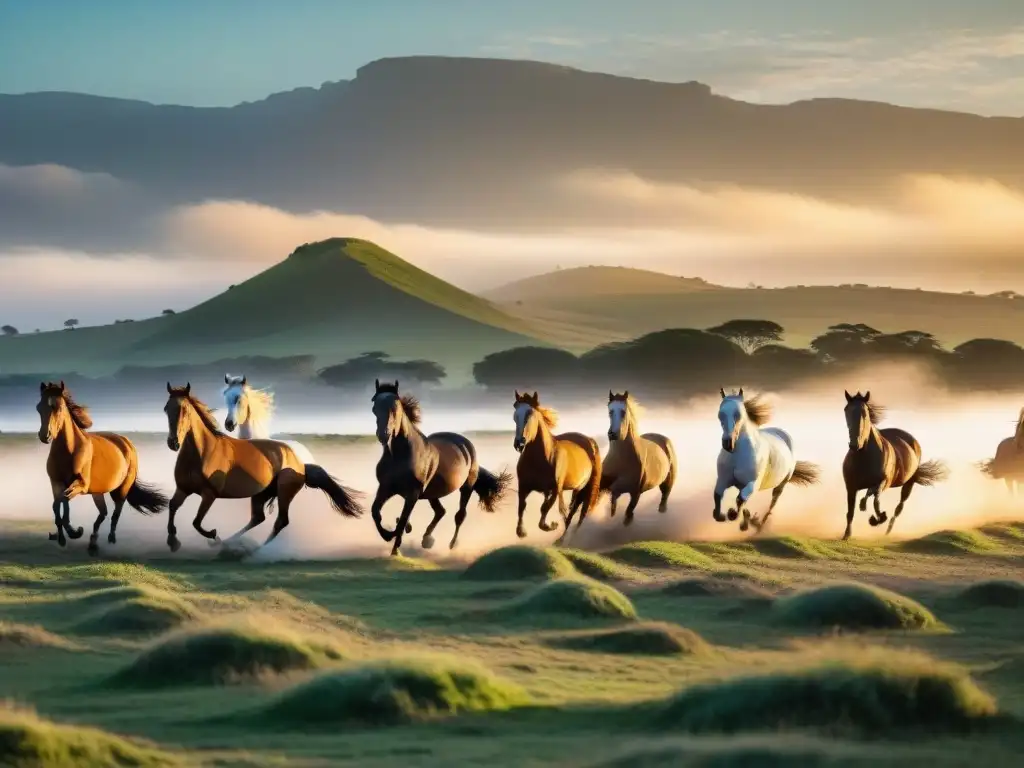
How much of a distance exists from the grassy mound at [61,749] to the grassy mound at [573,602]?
34.3 feet

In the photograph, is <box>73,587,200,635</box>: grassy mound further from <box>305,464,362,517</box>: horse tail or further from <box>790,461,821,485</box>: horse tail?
<box>790,461,821,485</box>: horse tail

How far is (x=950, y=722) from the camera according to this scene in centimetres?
1462

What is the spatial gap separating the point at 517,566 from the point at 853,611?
6.27 metres

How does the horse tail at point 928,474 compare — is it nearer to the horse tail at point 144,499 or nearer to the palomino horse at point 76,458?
the horse tail at point 144,499

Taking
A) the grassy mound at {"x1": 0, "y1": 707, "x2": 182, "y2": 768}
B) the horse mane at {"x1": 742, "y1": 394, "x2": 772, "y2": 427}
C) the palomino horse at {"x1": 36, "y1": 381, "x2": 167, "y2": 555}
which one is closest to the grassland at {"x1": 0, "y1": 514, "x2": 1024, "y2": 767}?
the grassy mound at {"x1": 0, "y1": 707, "x2": 182, "y2": 768}

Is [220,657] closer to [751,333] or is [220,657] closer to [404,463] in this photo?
[404,463]

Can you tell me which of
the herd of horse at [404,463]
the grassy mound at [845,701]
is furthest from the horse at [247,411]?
the grassy mound at [845,701]

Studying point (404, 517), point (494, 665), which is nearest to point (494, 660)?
point (494, 665)

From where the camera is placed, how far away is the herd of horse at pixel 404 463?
2911 centimetres

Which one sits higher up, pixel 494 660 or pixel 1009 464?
pixel 1009 464

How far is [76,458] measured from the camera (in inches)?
1156

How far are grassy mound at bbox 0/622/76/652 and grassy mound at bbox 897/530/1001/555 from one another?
21651mm

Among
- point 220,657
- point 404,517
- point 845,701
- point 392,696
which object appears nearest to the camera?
point 845,701

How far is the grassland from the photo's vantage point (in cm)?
1404
